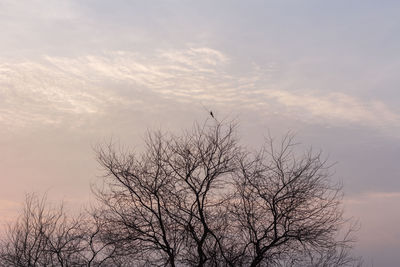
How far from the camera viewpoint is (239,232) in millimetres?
17828

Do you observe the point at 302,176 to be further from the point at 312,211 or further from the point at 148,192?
the point at 148,192

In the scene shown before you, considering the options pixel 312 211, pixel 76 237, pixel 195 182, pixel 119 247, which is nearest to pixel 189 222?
pixel 195 182

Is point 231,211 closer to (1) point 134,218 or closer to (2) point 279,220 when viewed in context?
(2) point 279,220

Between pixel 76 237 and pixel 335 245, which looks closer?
pixel 335 245

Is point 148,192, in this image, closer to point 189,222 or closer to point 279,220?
point 189,222

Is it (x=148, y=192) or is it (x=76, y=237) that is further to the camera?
(x=76, y=237)

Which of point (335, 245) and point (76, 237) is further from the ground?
point (76, 237)

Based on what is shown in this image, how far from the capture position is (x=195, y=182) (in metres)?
17.6

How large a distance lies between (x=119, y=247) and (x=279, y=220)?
209 inches

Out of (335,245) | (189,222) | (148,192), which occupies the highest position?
(148,192)

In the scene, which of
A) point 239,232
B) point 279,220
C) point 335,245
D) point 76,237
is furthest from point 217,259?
point 76,237

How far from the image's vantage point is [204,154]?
58.8ft

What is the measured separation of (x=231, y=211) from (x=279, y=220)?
1616 millimetres

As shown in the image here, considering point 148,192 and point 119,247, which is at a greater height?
point 148,192
